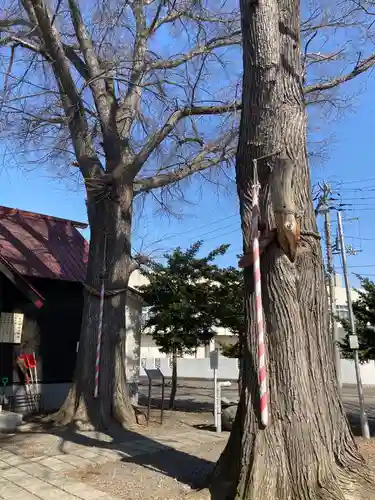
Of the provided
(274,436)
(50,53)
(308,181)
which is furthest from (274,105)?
(50,53)

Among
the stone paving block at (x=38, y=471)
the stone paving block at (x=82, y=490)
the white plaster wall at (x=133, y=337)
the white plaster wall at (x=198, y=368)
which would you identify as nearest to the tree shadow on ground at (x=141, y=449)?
the stone paving block at (x=38, y=471)

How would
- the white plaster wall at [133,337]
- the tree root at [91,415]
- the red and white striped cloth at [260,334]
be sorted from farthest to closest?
the white plaster wall at [133,337]
the tree root at [91,415]
the red and white striped cloth at [260,334]

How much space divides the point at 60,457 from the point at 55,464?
42 centimetres

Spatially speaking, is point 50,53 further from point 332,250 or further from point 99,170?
point 332,250

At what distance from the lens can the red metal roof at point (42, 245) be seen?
47.0ft

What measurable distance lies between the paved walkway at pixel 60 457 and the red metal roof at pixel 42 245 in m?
5.57

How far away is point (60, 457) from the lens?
795 centimetres

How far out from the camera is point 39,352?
1448 cm

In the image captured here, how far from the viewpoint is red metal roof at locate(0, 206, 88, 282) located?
14324 millimetres

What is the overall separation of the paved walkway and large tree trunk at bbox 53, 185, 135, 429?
2.89 feet

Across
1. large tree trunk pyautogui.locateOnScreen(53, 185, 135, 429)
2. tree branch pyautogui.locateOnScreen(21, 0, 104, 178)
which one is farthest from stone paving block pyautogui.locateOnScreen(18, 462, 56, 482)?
tree branch pyautogui.locateOnScreen(21, 0, 104, 178)

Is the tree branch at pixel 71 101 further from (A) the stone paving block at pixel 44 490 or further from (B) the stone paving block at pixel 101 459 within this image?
(A) the stone paving block at pixel 44 490

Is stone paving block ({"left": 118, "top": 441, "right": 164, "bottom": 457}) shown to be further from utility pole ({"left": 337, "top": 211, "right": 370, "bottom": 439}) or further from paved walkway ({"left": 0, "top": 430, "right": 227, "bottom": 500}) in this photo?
utility pole ({"left": 337, "top": 211, "right": 370, "bottom": 439})

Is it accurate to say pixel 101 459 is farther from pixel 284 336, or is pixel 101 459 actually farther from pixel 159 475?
pixel 284 336
